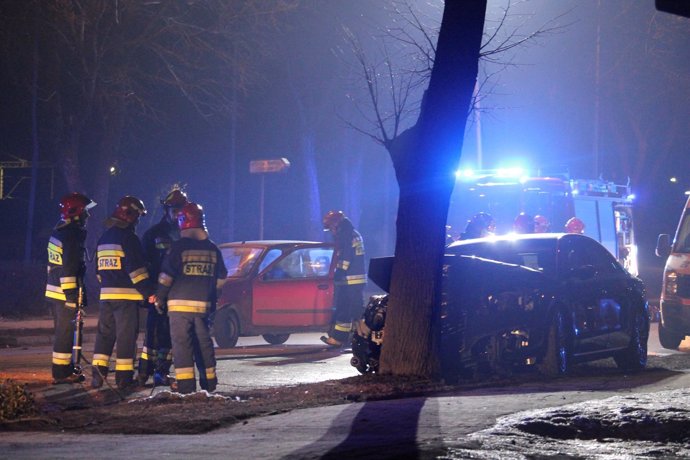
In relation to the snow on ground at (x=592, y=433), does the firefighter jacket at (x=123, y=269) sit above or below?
above

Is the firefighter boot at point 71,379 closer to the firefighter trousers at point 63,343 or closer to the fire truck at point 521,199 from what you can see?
the firefighter trousers at point 63,343

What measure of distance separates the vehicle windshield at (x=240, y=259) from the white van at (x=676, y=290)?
19.6ft

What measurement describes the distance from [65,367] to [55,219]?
25.9m

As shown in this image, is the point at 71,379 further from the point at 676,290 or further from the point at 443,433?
the point at 676,290

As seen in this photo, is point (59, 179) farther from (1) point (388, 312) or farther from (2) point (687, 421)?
(2) point (687, 421)

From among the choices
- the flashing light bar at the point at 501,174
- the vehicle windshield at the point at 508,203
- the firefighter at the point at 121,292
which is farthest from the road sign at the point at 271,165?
the firefighter at the point at 121,292

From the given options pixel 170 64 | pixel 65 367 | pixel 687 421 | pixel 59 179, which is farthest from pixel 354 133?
pixel 687 421

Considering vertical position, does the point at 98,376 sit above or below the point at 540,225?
below

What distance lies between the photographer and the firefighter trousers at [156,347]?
11594 millimetres

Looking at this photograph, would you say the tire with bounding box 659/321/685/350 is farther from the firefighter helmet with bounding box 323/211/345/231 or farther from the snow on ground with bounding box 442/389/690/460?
the snow on ground with bounding box 442/389/690/460

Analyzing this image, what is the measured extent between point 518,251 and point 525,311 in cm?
153

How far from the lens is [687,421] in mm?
7734

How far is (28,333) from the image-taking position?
18094 millimetres

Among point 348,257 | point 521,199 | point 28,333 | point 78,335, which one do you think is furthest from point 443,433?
point 521,199
